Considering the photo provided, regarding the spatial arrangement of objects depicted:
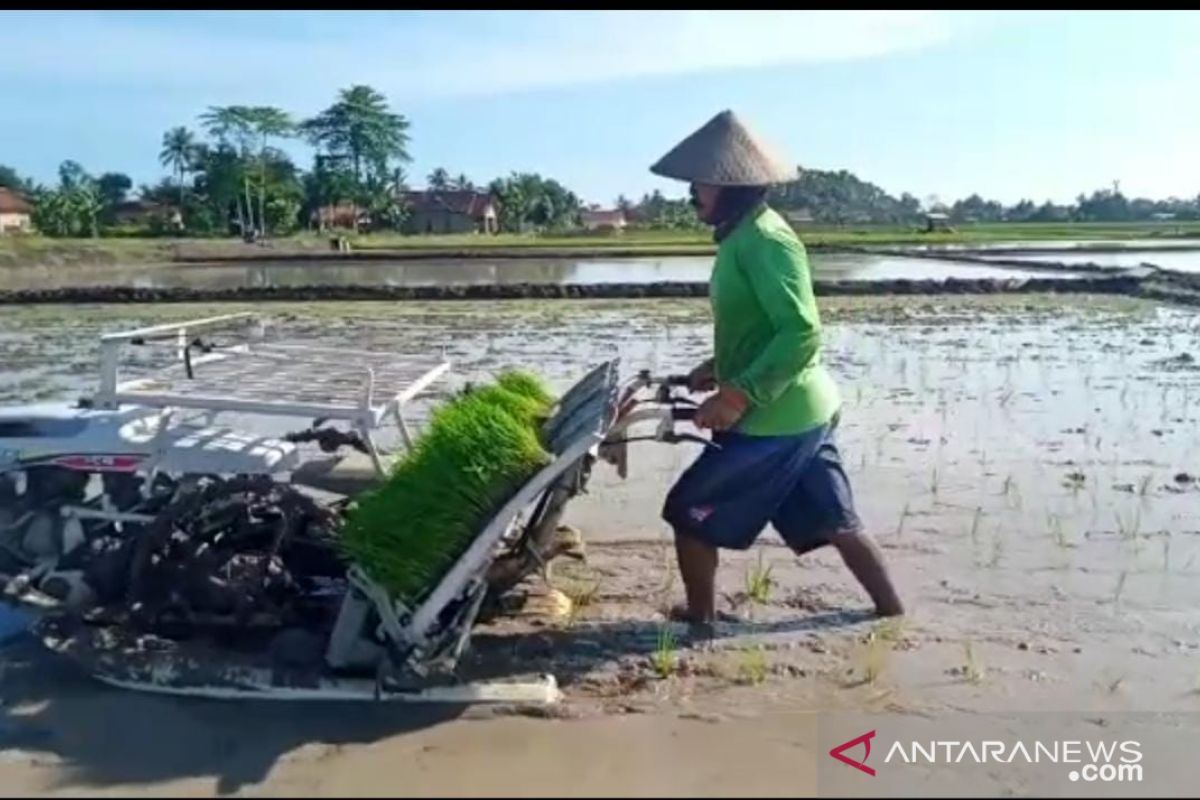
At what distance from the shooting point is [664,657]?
406 centimetres

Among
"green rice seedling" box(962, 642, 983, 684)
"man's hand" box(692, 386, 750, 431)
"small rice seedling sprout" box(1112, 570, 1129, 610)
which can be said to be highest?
"man's hand" box(692, 386, 750, 431)

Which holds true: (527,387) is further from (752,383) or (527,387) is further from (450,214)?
(450,214)

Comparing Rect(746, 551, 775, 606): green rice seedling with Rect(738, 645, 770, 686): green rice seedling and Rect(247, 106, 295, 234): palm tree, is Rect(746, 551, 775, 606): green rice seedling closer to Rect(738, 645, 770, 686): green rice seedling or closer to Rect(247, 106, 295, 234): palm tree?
Rect(738, 645, 770, 686): green rice seedling

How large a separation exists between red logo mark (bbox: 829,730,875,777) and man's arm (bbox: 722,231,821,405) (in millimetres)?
1058

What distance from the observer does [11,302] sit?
73.1 ft

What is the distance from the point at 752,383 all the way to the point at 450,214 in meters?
72.3

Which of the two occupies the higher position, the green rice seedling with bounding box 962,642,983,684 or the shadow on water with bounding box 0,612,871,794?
the shadow on water with bounding box 0,612,871,794

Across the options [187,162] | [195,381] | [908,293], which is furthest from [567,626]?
[187,162]

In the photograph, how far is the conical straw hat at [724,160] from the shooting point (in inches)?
163

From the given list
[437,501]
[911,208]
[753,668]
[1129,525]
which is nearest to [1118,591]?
[1129,525]

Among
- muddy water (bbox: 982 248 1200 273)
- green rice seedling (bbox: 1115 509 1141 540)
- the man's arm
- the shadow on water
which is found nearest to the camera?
the shadow on water

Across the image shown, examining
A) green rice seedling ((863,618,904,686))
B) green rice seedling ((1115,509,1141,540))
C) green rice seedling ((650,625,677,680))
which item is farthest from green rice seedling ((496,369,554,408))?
green rice seedling ((1115,509,1141,540))

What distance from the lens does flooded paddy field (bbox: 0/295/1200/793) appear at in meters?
3.51

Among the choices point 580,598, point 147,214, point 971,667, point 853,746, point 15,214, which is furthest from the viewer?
point 147,214
